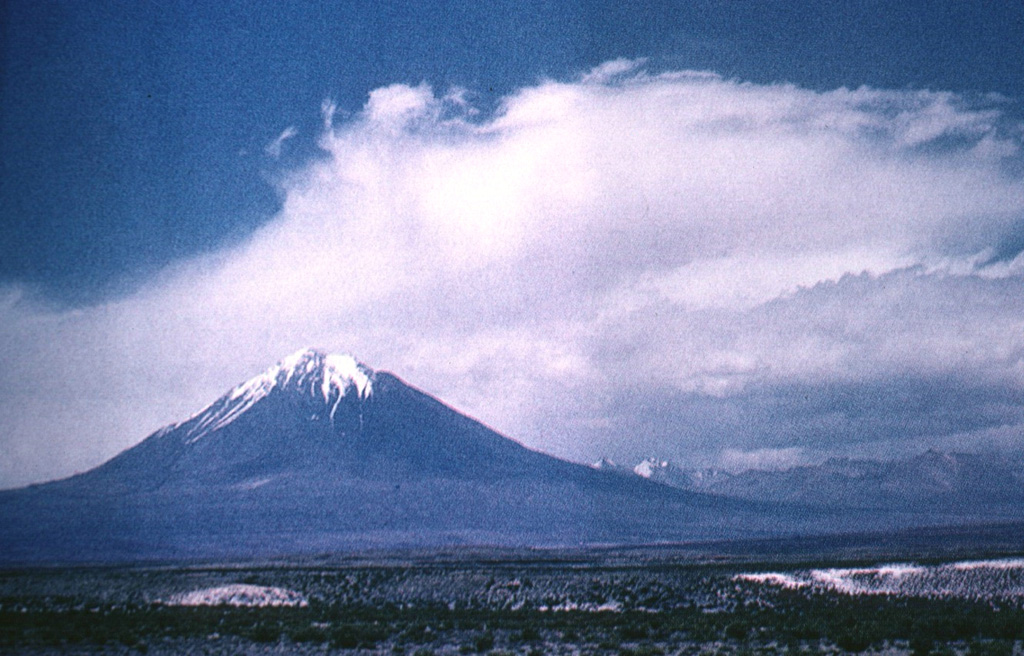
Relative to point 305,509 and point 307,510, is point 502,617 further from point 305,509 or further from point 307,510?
point 305,509

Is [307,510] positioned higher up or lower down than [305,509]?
lower down

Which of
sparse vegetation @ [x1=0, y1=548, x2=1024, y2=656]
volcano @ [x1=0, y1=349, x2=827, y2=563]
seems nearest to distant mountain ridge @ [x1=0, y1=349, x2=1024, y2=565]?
volcano @ [x1=0, y1=349, x2=827, y2=563]

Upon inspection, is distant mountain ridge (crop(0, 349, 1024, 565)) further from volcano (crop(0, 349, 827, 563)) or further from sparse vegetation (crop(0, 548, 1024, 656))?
sparse vegetation (crop(0, 548, 1024, 656))

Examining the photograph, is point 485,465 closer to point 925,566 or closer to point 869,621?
point 925,566

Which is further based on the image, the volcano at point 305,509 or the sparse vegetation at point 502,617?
the volcano at point 305,509

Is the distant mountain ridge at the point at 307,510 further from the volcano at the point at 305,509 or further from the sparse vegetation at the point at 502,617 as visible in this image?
the sparse vegetation at the point at 502,617

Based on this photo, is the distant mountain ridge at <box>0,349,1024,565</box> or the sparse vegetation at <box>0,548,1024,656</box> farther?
the distant mountain ridge at <box>0,349,1024,565</box>

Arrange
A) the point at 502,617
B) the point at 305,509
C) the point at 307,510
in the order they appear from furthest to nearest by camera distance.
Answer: the point at 305,509 < the point at 307,510 < the point at 502,617

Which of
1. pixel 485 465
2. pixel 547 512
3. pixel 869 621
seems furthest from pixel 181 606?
pixel 485 465

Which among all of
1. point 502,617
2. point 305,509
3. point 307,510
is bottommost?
point 502,617

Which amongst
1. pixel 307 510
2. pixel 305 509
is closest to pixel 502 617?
pixel 307 510

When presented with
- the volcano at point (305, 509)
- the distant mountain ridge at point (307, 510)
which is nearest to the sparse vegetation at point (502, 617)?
the distant mountain ridge at point (307, 510)
